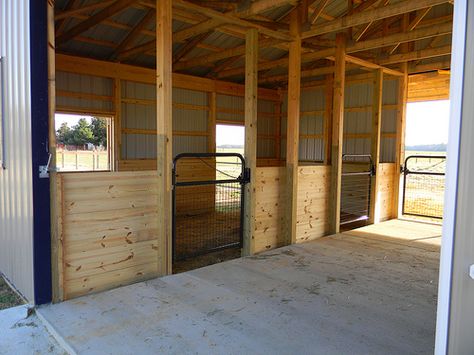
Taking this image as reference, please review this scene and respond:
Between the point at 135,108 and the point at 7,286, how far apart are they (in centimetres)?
461

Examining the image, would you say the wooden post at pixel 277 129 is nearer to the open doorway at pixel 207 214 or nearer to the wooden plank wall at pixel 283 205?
the open doorway at pixel 207 214

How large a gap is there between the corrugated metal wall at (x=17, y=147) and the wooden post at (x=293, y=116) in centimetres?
285

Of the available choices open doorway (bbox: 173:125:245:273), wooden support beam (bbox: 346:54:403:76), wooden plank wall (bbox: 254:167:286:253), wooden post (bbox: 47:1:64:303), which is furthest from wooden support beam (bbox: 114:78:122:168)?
wooden post (bbox: 47:1:64:303)

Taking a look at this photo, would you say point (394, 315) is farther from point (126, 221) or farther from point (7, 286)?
point (7, 286)

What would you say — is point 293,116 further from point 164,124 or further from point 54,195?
point 54,195

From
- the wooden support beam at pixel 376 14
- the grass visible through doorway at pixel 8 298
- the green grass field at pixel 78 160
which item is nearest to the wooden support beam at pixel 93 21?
the wooden support beam at pixel 376 14

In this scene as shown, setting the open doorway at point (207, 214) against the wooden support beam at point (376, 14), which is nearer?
the wooden support beam at point (376, 14)

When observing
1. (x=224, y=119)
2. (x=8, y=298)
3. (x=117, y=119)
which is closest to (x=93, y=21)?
(x=117, y=119)

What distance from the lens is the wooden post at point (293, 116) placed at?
4527 mm

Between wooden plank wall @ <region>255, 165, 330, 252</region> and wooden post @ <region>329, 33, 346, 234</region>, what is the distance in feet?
0.31

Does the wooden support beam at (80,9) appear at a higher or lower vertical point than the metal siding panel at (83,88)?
higher

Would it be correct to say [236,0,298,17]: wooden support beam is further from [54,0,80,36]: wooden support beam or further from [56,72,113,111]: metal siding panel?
[56,72,113,111]: metal siding panel

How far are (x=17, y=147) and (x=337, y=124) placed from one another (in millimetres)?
3907

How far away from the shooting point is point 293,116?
4535 mm
